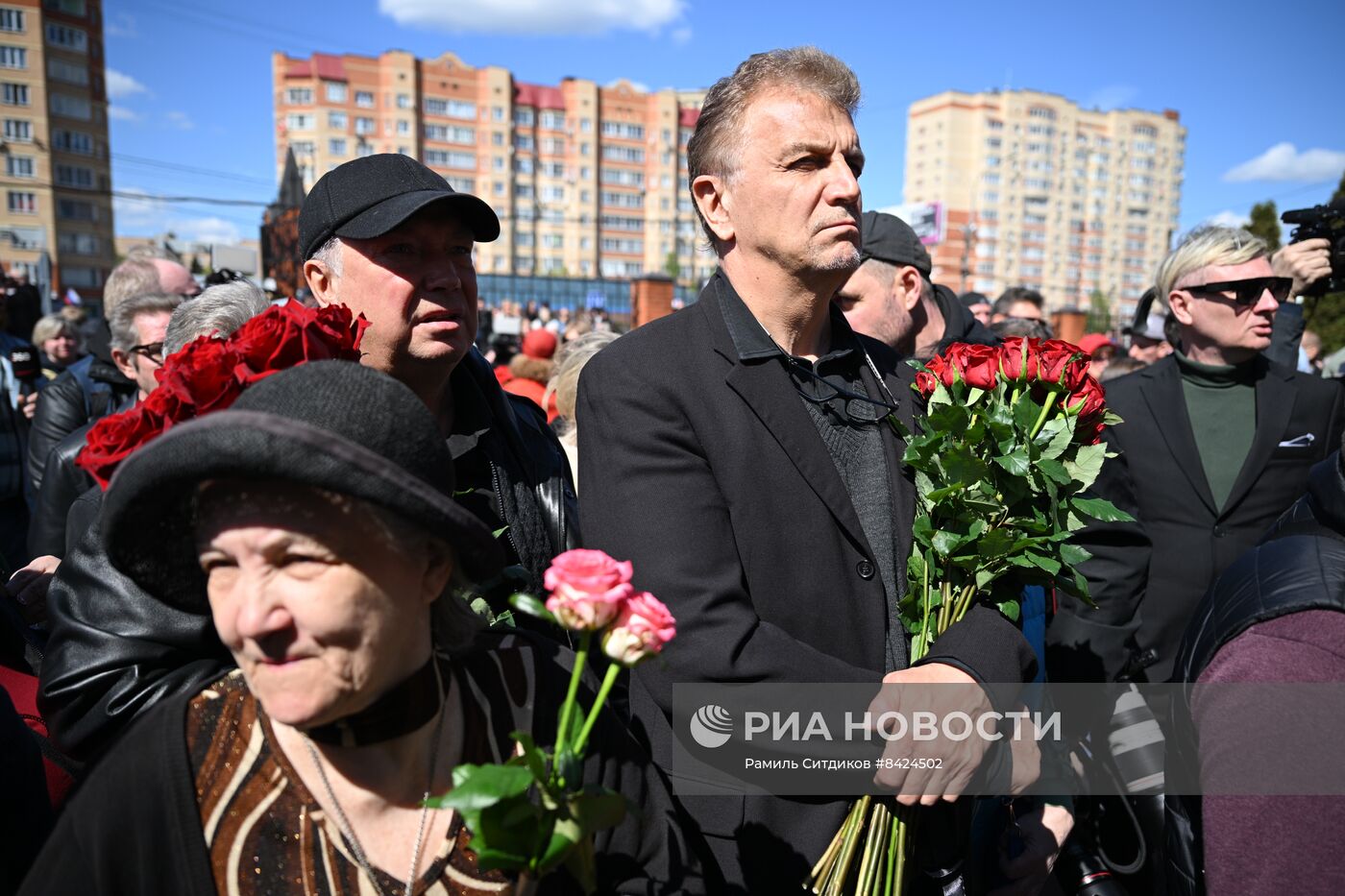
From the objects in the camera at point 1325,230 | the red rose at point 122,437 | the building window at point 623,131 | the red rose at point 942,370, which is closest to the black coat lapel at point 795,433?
the red rose at point 942,370

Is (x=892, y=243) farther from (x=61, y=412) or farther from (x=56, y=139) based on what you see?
(x=56, y=139)

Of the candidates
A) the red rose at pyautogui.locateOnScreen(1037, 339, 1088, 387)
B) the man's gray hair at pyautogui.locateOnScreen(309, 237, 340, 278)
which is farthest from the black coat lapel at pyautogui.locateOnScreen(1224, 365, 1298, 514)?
the man's gray hair at pyautogui.locateOnScreen(309, 237, 340, 278)

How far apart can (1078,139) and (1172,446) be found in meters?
125

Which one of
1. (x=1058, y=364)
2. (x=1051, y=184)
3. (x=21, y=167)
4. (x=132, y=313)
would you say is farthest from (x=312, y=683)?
(x=1051, y=184)

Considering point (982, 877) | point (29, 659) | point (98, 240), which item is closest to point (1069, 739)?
point (982, 877)

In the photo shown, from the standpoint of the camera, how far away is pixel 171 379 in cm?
141

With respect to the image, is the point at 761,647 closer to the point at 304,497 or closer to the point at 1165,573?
the point at 304,497

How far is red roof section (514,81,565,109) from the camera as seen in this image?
85.6m

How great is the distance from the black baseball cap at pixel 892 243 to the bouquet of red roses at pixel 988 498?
2128mm

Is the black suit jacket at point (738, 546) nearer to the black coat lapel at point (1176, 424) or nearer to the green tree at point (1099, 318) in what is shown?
the black coat lapel at point (1176, 424)

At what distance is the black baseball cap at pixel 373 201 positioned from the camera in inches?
83.8

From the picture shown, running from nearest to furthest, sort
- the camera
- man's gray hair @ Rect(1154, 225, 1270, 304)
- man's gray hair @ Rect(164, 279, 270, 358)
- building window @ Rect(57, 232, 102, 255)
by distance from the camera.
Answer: man's gray hair @ Rect(164, 279, 270, 358) < man's gray hair @ Rect(1154, 225, 1270, 304) < the camera < building window @ Rect(57, 232, 102, 255)

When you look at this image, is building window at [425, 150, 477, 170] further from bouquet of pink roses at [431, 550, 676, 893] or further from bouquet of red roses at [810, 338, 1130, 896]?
bouquet of pink roses at [431, 550, 676, 893]

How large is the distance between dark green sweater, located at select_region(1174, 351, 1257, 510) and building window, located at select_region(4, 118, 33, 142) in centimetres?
7380
